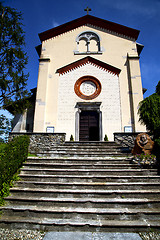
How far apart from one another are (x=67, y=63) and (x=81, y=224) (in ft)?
38.4

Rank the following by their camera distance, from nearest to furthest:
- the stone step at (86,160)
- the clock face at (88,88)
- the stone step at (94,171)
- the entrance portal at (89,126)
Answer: the stone step at (94,171)
the stone step at (86,160)
the entrance portal at (89,126)
the clock face at (88,88)

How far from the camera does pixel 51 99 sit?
445 inches

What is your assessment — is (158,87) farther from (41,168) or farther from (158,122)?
(41,168)

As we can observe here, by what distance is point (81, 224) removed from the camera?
3.04 meters

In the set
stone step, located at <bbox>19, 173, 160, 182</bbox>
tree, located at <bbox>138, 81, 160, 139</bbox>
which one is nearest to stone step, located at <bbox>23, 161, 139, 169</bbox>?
stone step, located at <bbox>19, 173, 160, 182</bbox>

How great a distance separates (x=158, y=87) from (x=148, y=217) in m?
6.46

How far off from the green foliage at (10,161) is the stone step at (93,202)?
20.7 inches

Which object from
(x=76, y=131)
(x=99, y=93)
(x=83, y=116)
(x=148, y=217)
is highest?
(x=99, y=93)

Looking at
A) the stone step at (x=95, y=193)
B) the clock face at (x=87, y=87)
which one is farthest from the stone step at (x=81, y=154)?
the clock face at (x=87, y=87)

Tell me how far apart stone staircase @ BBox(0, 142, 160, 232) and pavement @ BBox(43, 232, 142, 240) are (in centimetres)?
14

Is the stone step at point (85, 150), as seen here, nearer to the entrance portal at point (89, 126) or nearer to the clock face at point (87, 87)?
the entrance portal at point (89, 126)

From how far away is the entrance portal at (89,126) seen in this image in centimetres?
1084

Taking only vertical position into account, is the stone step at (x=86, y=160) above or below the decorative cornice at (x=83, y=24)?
below


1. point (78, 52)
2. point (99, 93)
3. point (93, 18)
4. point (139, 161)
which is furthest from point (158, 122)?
point (93, 18)
